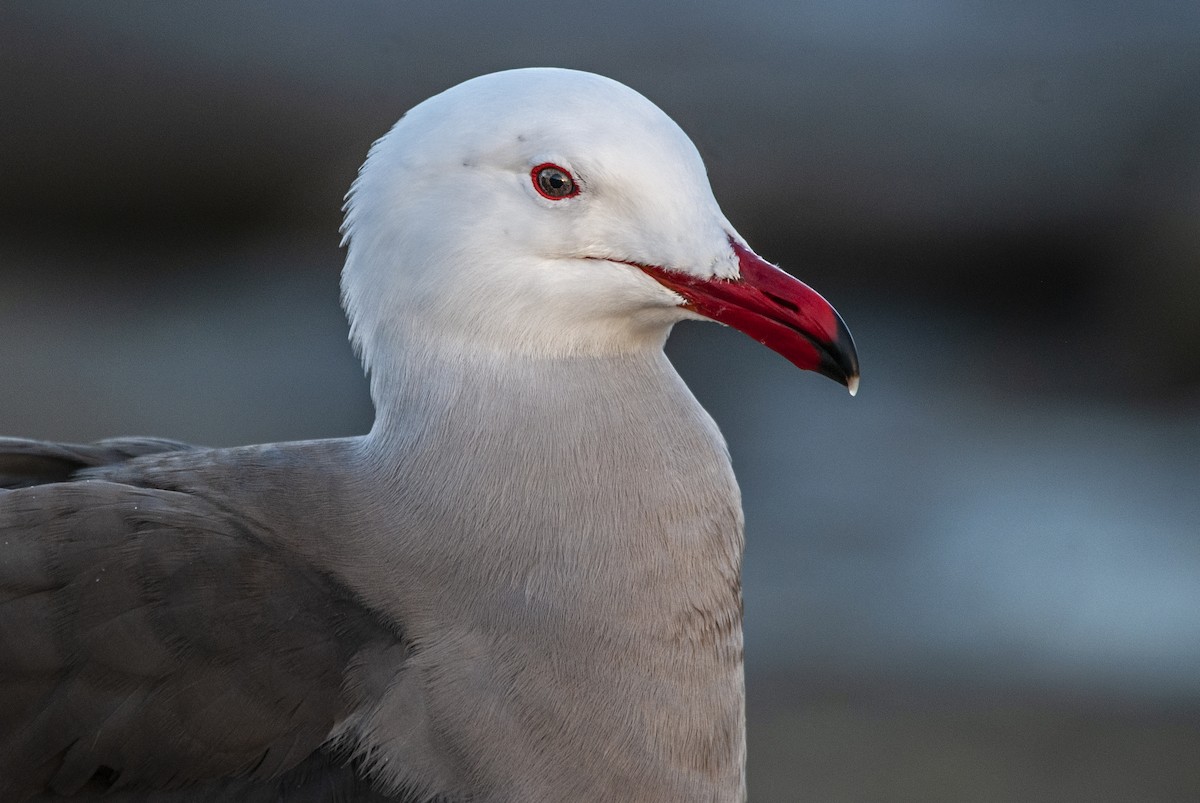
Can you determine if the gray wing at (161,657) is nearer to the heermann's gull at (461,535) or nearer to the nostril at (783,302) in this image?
the heermann's gull at (461,535)

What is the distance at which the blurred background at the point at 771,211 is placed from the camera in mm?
3811

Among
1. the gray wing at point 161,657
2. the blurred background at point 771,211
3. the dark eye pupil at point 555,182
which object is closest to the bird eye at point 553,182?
the dark eye pupil at point 555,182

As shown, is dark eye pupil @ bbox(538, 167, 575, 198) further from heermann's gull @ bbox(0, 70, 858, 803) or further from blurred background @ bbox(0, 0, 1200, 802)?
blurred background @ bbox(0, 0, 1200, 802)

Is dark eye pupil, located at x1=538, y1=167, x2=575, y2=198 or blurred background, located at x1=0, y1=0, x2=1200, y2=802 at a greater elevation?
blurred background, located at x1=0, y1=0, x2=1200, y2=802

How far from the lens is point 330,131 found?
4.11 metres

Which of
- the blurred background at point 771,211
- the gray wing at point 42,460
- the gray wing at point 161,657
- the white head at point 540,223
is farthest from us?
the blurred background at point 771,211

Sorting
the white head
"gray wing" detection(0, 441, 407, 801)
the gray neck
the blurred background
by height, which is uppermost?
the blurred background

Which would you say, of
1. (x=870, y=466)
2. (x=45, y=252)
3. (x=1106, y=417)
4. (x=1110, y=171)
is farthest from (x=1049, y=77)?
(x=45, y=252)

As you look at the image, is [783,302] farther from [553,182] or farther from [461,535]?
[461,535]

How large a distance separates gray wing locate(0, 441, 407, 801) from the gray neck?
0.26 feet

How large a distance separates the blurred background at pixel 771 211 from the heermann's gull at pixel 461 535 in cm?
206

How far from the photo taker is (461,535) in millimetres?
1550

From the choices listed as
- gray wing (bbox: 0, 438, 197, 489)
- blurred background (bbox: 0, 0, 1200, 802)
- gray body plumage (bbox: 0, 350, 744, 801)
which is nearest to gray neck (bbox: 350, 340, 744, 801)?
gray body plumage (bbox: 0, 350, 744, 801)

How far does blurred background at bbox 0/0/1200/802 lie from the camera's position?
3811 millimetres
